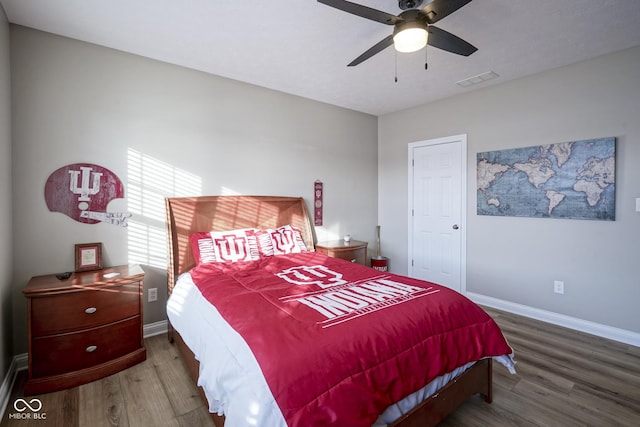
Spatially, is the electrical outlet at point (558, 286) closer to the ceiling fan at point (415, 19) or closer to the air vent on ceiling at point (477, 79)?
the air vent on ceiling at point (477, 79)

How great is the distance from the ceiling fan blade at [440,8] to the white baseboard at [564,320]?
3.20 meters

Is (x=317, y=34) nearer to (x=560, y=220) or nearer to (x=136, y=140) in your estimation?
(x=136, y=140)

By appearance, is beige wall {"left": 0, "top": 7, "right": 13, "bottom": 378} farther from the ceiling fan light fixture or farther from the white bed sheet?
the ceiling fan light fixture

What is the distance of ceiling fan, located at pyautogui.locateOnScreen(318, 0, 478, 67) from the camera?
67.7 inches

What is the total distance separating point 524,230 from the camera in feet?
11.3

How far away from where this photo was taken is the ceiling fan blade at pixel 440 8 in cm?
170

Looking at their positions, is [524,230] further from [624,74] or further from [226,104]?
[226,104]

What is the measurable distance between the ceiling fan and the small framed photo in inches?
103

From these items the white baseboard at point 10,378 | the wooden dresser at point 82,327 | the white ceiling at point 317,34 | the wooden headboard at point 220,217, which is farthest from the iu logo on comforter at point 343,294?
the white ceiling at point 317,34

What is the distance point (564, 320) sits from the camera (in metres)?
3.15

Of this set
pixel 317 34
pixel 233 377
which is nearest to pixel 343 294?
pixel 233 377

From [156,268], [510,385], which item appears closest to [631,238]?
[510,385]

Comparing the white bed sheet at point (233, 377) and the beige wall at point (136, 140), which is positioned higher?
the beige wall at point (136, 140)

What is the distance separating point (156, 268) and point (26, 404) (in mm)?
1251
